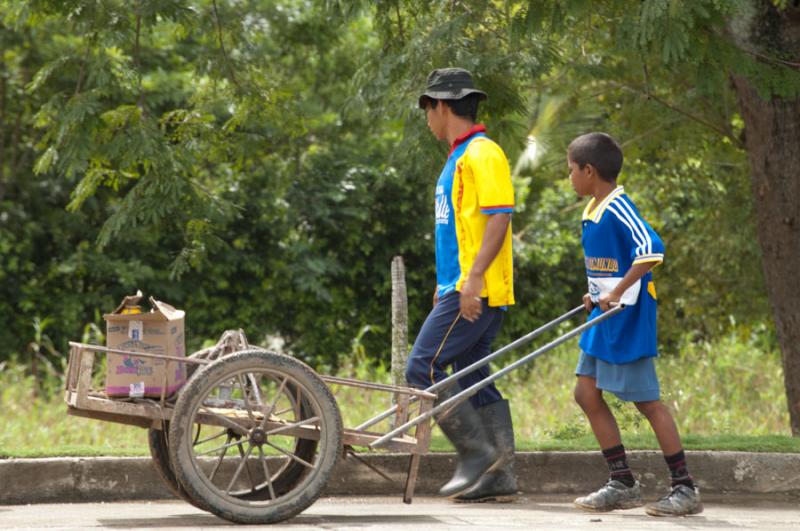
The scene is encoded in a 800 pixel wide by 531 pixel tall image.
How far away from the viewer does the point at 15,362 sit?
14539mm

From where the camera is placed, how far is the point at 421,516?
6.08m

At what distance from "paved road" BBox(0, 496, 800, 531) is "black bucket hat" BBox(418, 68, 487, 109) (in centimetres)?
195

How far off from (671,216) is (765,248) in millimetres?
5259

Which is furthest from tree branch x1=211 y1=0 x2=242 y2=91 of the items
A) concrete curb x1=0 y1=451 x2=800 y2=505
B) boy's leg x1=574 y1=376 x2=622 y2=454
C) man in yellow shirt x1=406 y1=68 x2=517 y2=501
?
boy's leg x1=574 y1=376 x2=622 y2=454

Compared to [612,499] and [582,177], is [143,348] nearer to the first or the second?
[582,177]

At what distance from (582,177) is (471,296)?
825 mm

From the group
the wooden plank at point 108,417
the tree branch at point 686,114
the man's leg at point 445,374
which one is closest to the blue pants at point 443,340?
the man's leg at point 445,374

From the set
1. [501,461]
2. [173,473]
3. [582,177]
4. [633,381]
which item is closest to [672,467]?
[633,381]

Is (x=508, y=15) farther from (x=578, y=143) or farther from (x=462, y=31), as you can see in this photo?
(x=578, y=143)

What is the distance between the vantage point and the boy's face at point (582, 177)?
6.24 m

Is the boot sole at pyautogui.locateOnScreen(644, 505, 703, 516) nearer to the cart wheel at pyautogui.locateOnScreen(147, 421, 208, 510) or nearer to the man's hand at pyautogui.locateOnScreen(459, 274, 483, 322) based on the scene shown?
the man's hand at pyautogui.locateOnScreen(459, 274, 483, 322)

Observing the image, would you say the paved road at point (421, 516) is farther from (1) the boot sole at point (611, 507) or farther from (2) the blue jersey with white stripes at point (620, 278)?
(2) the blue jersey with white stripes at point (620, 278)

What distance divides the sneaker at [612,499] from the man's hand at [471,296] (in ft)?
3.49

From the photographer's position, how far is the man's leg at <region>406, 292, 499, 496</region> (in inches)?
241
